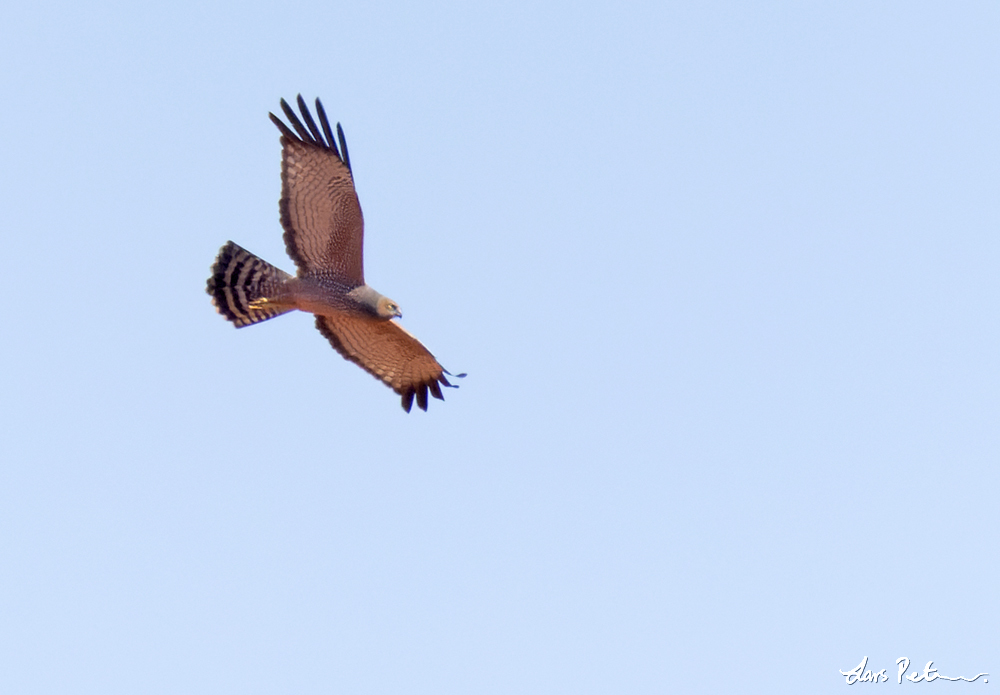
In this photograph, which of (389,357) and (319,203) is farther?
(389,357)

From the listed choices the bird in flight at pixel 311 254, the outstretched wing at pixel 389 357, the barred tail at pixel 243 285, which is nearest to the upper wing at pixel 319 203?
the bird in flight at pixel 311 254

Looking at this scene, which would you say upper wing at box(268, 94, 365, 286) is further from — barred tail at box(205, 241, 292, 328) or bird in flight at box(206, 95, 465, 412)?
barred tail at box(205, 241, 292, 328)

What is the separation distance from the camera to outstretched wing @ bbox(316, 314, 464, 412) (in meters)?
19.2

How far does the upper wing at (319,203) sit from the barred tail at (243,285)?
14.1 inches

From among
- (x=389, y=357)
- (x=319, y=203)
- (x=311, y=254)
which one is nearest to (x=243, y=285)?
(x=311, y=254)

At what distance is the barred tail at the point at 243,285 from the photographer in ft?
59.8

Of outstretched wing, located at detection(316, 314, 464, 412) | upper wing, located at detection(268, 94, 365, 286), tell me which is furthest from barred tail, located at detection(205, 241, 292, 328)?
outstretched wing, located at detection(316, 314, 464, 412)

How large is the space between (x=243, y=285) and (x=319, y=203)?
127cm

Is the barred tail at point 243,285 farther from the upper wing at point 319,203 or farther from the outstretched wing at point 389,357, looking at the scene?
the outstretched wing at point 389,357

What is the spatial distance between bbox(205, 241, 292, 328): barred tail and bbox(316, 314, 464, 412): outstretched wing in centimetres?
113

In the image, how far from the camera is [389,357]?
19.5 m

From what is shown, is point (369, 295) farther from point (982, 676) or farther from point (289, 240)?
point (982, 676)

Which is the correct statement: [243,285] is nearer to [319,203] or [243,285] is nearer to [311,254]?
[311,254]

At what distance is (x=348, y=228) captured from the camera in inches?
712
